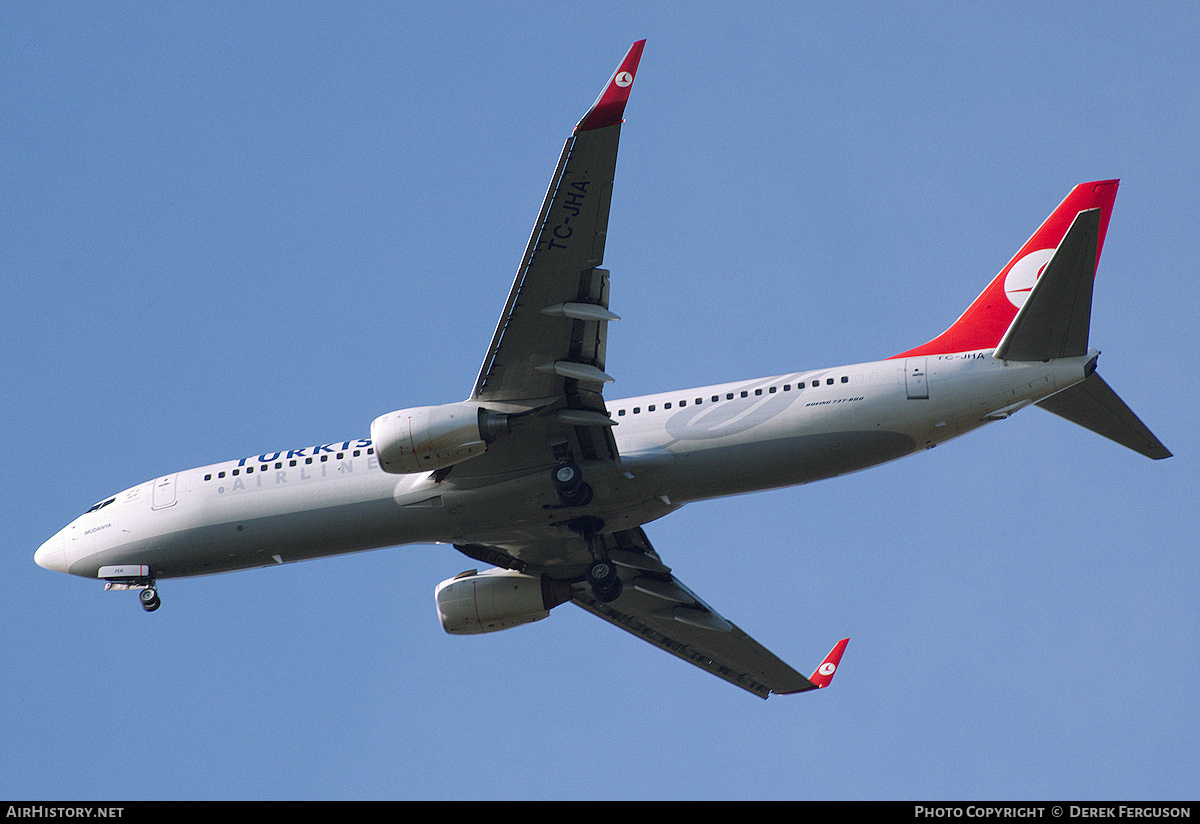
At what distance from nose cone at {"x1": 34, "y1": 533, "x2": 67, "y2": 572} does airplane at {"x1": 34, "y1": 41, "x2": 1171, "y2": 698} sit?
5 cm

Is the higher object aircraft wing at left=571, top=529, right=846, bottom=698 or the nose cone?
the nose cone

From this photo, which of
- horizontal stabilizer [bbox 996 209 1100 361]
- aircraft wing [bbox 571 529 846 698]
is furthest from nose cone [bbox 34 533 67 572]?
horizontal stabilizer [bbox 996 209 1100 361]

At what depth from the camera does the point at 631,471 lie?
93.0 ft

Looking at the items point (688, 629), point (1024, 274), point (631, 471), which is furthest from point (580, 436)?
point (1024, 274)

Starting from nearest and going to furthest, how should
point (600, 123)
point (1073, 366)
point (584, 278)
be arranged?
point (600, 123), point (584, 278), point (1073, 366)

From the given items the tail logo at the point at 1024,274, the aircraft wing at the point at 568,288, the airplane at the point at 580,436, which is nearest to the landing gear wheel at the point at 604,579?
the airplane at the point at 580,436

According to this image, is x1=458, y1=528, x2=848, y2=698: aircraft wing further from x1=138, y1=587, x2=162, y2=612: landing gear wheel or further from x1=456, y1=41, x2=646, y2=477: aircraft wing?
x1=138, y1=587, x2=162, y2=612: landing gear wheel

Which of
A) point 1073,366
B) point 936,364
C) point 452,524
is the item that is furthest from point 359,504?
point 1073,366

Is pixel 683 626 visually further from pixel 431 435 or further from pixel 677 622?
pixel 431 435

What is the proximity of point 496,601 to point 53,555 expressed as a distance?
11870mm

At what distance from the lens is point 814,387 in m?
28.5

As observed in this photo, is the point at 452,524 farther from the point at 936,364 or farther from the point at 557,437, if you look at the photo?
the point at 936,364

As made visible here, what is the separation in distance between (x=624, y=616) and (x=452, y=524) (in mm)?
8622

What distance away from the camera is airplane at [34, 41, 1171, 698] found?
2536 centimetres
